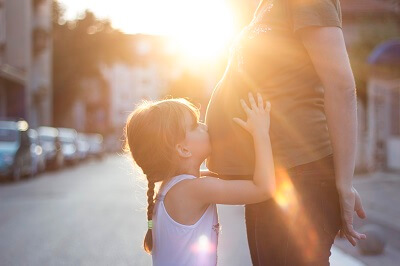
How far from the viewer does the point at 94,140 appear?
53.2 meters

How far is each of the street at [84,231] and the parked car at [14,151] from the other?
496cm

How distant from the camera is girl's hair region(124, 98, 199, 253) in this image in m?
2.58

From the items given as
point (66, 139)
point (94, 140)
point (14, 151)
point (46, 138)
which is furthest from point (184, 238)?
point (94, 140)

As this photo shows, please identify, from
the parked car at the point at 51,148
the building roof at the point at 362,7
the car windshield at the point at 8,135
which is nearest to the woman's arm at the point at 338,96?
the car windshield at the point at 8,135

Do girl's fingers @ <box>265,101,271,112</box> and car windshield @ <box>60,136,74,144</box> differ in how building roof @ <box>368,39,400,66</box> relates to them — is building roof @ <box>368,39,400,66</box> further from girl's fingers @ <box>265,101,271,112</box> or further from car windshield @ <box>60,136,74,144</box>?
car windshield @ <box>60,136,74,144</box>

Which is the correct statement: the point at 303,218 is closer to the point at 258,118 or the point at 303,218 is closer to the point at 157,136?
the point at 258,118

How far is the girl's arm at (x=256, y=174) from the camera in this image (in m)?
2.36

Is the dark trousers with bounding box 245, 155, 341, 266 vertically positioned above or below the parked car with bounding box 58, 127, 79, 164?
above

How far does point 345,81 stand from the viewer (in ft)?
7.67

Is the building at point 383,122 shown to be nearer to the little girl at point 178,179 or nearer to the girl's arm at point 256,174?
the little girl at point 178,179

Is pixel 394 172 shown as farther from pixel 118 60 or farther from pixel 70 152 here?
pixel 118 60

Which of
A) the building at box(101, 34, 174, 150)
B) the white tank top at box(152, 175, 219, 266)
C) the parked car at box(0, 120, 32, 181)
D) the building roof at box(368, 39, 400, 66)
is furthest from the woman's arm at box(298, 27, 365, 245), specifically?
the building at box(101, 34, 174, 150)

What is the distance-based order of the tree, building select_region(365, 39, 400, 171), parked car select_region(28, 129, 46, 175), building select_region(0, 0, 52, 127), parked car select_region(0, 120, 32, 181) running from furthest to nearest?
the tree < building select_region(0, 0, 52, 127) < parked car select_region(28, 129, 46, 175) < building select_region(365, 39, 400, 171) < parked car select_region(0, 120, 32, 181)

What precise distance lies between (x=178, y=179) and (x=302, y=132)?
51 centimetres
